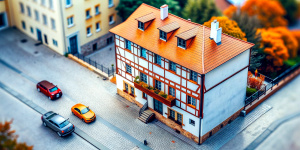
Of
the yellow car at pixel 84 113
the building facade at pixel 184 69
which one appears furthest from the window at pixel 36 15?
the yellow car at pixel 84 113

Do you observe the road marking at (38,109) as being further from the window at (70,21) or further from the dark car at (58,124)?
the window at (70,21)

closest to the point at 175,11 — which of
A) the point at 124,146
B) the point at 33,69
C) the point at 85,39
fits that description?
the point at 85,39

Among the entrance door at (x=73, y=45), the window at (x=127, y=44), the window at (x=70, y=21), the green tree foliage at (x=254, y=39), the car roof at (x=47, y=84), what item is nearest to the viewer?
the window at (x=127, y=44)

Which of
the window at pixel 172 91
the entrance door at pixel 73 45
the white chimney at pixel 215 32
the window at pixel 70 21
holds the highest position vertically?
the white chimney at pixel 215 32

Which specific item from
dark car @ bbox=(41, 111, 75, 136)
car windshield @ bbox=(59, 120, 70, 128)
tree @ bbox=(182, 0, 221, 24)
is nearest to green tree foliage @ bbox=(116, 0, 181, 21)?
tree @ bbox=(182, 0, 221, 24)

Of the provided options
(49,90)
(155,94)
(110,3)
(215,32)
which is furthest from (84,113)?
(110,3)

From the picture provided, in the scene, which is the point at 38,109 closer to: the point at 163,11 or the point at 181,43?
the point at 163,11
